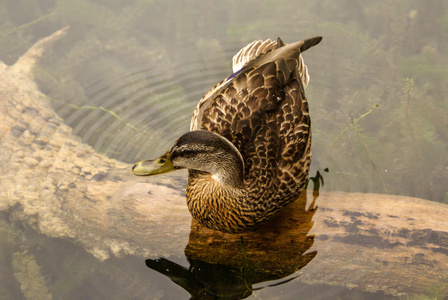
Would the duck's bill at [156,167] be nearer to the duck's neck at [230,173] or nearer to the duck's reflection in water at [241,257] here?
the duck's neck at [230,173]

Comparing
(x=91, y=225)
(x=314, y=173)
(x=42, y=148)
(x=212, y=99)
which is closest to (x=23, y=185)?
(x=42, y=148)

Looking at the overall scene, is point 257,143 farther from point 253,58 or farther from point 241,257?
point 253,58

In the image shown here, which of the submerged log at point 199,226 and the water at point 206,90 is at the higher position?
the water at point 206,90

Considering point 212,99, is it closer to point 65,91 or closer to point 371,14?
point 65,91

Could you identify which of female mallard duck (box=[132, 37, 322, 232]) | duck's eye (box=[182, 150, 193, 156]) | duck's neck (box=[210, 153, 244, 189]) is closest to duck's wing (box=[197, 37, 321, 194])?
female mallard duck (box=[132, 37, 322, 232])

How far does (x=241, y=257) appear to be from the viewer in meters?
3.60

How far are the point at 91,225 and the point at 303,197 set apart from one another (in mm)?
1979

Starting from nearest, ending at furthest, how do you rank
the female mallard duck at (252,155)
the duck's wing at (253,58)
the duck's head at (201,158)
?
the duck's head at (201,158) → the female mallard duck at (252,155) → the duck's wing at (253,58)

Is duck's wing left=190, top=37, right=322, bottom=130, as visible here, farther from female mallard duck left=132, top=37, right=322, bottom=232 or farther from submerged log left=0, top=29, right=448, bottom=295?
submerged log left=0, top=29, right=448, bottom=295

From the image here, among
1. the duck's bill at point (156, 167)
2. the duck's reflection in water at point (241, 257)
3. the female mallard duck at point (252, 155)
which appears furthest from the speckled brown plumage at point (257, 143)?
the duck's bill at point (156, 167)

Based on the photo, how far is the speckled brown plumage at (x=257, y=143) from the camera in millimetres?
3457

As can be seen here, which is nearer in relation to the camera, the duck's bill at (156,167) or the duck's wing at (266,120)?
the duck's bill at (156,167)

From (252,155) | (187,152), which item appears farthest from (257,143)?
(187,152)

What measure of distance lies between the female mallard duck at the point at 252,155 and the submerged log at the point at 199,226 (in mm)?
239
